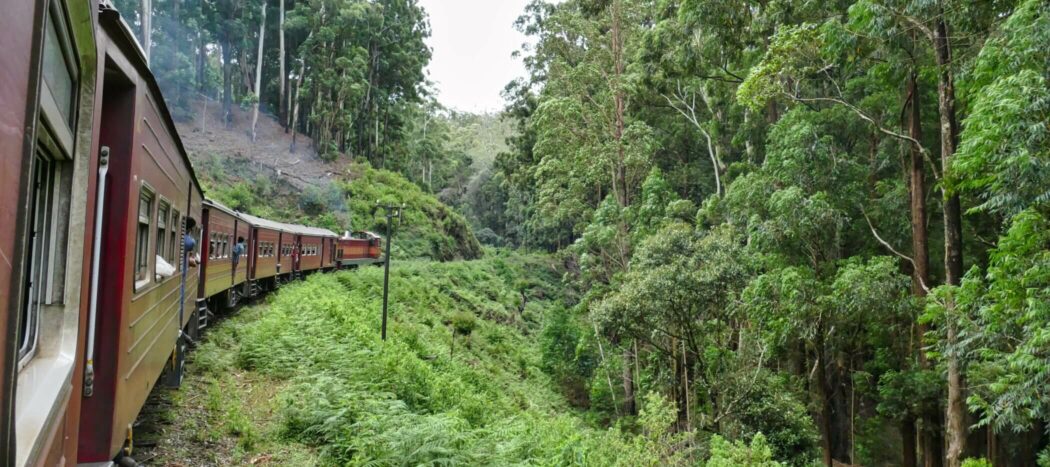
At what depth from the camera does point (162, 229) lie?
494 cm

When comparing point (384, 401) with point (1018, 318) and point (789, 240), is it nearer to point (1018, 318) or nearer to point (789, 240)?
point (1018, 318)

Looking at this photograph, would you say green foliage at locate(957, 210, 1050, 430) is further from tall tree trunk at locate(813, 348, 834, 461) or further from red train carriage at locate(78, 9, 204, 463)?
red train carriage at locate(78, 9, 204, 463)

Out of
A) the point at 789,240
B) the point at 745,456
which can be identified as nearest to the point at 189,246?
the point at 745,456

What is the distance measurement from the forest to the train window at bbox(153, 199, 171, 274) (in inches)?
114

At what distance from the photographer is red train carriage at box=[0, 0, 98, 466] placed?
4.00ft

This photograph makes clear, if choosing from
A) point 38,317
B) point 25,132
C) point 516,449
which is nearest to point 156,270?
point 38,317

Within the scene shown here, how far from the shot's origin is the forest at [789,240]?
A: 728 centimetres

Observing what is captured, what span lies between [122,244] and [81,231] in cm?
96

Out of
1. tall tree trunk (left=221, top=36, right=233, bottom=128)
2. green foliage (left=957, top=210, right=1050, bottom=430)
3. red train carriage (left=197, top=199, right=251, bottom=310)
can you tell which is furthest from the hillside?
green foliage (left=957, top=210, right=1050, bottom=430)

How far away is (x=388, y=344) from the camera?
12727 millimetres

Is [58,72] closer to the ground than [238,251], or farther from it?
farther from it

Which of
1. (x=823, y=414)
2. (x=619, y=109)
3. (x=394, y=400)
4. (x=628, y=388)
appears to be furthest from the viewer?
(x=619, y=109)

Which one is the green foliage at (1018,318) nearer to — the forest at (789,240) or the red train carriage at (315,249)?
the forest at (789,240)

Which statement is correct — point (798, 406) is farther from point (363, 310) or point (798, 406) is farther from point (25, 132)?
point (25, 132)
